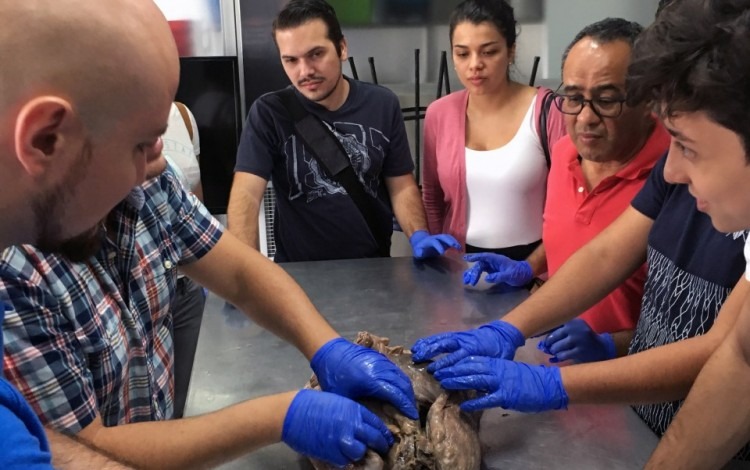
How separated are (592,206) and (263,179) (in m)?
1.19

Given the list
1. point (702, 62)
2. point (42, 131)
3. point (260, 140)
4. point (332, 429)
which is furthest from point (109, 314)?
point (260, 140)

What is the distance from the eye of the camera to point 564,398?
1333 mm

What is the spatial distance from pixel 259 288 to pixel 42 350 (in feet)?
2.05

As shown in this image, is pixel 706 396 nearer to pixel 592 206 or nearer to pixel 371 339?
pixel 371 339

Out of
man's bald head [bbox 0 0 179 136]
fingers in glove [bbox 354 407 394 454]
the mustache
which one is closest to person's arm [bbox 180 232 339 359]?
fingers in glove [bbox 354 407 394 454]

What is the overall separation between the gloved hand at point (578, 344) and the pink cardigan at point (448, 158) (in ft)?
2.89

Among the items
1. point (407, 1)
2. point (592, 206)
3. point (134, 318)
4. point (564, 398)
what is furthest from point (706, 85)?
point (407, 1)

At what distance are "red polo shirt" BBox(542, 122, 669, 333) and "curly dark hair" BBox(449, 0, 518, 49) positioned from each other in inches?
22.8

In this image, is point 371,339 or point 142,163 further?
point 371,339

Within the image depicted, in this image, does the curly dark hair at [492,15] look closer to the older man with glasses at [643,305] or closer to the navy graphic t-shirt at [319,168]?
the navy graphic t-shirt at [319,168]

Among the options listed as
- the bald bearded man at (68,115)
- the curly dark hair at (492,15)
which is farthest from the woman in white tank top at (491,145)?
the bald bearded man at (68,115)

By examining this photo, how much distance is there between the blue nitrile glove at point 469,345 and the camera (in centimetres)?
143

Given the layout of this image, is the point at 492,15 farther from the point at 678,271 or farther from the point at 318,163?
the point at 678,271

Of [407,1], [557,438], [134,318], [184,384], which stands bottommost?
[184,384]
